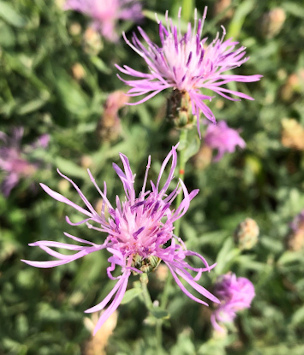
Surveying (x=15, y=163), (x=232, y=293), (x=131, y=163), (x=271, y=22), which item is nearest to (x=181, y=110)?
(x=232, y=293)

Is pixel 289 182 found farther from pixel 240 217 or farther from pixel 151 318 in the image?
pixel 151 318

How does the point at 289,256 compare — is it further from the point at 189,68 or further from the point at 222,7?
the point at 222,7

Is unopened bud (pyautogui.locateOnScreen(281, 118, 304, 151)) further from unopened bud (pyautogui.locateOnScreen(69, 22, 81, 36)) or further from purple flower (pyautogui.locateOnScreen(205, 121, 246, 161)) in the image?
unopened bud (pyautogui.locateOnScreen(69, 22, 81, 36))

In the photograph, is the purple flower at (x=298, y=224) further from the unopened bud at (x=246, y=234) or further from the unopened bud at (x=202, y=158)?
the unopened bud at (x=202, y=158)

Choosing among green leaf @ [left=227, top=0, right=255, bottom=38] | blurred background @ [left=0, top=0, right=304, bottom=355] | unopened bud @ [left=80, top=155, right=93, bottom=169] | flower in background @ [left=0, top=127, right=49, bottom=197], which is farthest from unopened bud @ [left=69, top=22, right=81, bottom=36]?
green leaf @ [left=227, top=0, right=255, bottom=38]

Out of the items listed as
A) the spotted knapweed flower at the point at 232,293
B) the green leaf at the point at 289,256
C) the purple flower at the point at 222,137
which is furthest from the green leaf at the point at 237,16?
the spotted knapweed flower at the point at 232,293

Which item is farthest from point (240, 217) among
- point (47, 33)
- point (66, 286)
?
point (47, 33)
